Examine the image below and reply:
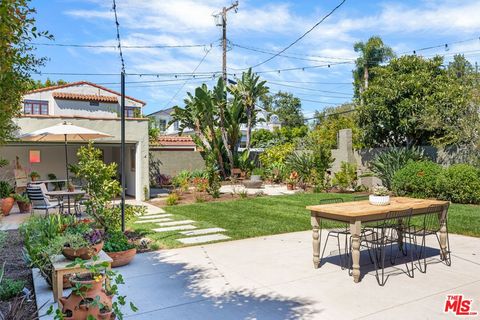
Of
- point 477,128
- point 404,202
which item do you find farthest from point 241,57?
point 404,202

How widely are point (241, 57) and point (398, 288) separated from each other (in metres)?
21.6

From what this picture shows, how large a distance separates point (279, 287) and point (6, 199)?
9299 mm

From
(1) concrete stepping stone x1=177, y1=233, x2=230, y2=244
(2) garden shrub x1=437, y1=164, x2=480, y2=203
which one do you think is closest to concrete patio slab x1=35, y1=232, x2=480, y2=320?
(1) concrete stepping stone x1=177, y1=233, x2=230, y2=244

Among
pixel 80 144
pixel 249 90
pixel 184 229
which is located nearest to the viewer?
pixel 184 229

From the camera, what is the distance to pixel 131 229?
8.95m

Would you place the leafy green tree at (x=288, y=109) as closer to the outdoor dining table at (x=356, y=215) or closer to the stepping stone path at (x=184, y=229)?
the stepping stone path at (x=184, y=229)

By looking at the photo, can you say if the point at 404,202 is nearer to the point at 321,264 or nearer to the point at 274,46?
the point at 321,264

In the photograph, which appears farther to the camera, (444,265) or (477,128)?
(477,128)

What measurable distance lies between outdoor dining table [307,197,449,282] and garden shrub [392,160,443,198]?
23.1 ft

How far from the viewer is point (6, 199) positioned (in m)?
11.0

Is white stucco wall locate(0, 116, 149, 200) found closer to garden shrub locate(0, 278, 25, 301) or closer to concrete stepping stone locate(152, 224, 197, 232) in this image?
concrete stepping stone locate(152, 224, 197, 232)

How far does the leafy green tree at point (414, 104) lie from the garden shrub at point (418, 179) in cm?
141

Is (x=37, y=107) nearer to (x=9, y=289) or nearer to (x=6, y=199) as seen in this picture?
(x=6, y=199)

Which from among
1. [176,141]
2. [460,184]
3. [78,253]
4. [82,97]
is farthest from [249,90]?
[78,253]
